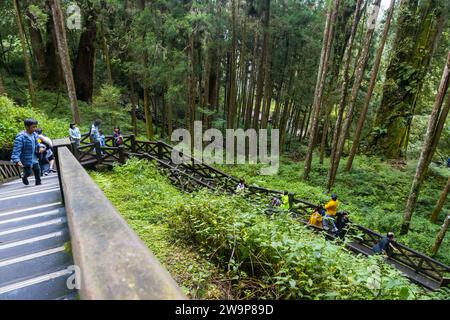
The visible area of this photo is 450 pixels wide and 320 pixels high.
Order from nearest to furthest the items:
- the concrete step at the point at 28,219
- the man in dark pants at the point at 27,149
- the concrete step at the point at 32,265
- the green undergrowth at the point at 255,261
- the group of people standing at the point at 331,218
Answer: the concrete step at the point at 32,265 < the green undergrowth at the point at 255,261 < the concrete step at the point at 28,219 < the man in dark pants at the point at 27,149 < the group of people standing at the point at 331,218

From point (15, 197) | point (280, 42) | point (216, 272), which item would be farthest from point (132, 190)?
point (280, 42)

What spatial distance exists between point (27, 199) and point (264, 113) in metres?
19.3

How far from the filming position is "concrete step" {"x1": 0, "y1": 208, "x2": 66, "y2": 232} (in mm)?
3718

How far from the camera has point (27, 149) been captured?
602cm

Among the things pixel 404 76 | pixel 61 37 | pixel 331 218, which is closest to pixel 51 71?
pixel 61 37

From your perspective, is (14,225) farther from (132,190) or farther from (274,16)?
(274,16)

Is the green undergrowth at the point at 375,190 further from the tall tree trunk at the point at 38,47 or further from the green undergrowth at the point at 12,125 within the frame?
the tall tree trunk at the point at 38,47

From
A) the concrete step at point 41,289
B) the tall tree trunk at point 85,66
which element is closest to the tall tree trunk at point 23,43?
the tall tree trunk at point 85,66

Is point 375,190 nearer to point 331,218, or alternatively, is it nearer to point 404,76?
point 331,218

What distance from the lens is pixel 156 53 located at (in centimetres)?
1736

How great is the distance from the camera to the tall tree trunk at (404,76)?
1709 centimetres

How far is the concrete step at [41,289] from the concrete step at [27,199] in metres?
2.54

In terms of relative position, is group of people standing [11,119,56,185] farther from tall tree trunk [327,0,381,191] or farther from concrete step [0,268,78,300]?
tall tree trunk [327,0,381,191]
